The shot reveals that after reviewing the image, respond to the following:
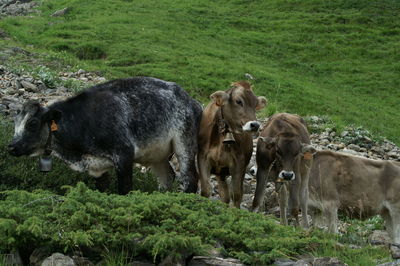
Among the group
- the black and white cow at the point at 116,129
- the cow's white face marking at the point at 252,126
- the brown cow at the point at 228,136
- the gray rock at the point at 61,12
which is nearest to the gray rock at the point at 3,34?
the gray rock at the point at 61,12

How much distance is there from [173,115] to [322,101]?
17.5 meters

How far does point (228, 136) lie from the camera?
10.9 meters

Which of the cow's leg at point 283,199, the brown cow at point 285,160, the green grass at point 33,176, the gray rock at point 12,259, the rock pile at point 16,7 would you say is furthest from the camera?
the rock pile at point 16,7

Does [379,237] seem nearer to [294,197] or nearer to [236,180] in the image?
[294,197]

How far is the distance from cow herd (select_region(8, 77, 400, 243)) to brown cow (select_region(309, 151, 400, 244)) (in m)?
0.02

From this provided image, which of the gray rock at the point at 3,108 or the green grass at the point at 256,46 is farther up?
the gray rock at the point at 3,108

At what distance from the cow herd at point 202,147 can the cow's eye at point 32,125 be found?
0.02 metres

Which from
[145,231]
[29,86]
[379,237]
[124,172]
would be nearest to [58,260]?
[145,231]

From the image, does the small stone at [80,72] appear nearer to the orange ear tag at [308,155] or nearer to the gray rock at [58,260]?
the orange ear tag at [308,155]

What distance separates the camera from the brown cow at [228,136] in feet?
35.8

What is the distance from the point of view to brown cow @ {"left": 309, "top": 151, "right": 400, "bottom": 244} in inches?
467

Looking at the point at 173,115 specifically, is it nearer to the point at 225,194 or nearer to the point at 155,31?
the point at 225,194

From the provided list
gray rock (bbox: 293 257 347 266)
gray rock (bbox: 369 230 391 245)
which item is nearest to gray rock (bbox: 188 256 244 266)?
gray rock (bbox: 293 257 347 266)

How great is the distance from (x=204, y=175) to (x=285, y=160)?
138 centimetres
